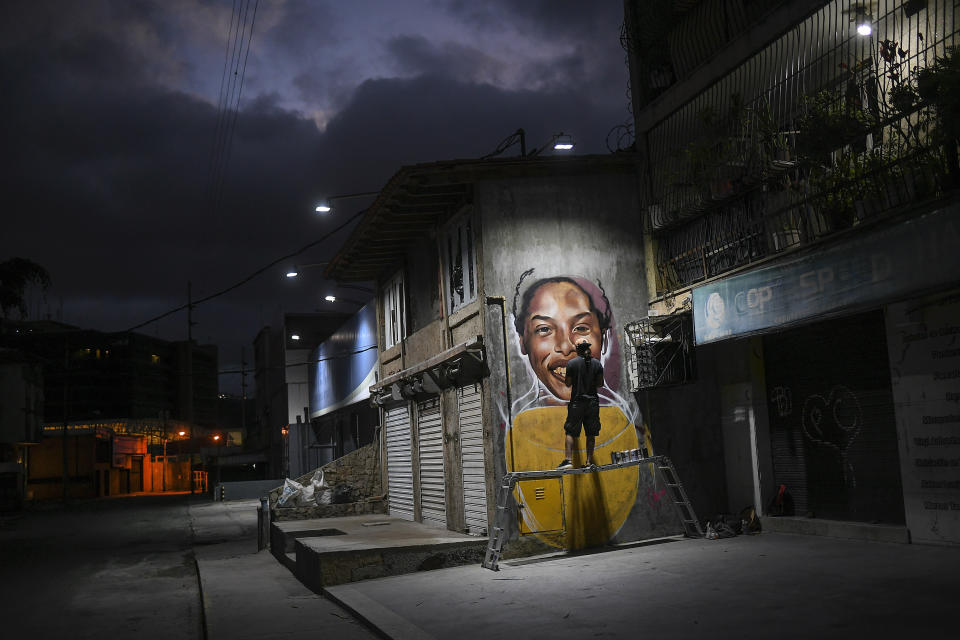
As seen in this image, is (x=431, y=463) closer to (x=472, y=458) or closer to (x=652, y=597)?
(x=472, y=458)

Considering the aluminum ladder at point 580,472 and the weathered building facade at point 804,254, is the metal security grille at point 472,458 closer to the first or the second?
the aluminum ladder at point 580,472

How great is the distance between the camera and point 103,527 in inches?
1105

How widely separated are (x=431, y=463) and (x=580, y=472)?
5638 mm

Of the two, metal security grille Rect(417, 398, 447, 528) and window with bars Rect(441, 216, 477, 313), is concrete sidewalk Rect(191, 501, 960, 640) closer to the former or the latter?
metal security grille Rect(417, 398, 447, 528)

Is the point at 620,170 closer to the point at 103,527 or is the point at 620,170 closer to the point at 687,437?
the point at 687,437

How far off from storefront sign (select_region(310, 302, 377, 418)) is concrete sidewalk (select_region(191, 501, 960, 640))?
1356 centimetres

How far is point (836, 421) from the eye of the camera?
11883mm

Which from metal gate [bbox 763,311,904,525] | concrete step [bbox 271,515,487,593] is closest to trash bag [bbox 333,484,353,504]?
concrete step [bbox 271,515,487,593]

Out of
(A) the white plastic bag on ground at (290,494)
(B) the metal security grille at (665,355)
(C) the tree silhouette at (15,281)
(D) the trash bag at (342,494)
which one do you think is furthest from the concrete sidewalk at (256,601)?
(C) the tree silhouette at (15,281)

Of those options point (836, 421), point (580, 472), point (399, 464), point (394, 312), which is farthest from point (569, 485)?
point (394, 312)

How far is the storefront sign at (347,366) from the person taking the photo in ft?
87.8

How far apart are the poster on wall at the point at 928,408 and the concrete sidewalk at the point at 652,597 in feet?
1.36

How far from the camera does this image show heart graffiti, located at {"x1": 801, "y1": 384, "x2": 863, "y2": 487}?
38.1 ft

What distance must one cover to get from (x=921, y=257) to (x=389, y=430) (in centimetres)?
1419
